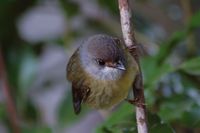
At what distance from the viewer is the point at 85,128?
3811 mm

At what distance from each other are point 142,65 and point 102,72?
33 centimetres

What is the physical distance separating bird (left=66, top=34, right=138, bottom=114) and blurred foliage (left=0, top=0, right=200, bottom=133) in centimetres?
8

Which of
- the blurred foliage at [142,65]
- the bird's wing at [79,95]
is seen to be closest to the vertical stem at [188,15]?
the blurred foliage at [142,65]

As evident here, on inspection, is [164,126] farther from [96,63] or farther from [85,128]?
[85,128]

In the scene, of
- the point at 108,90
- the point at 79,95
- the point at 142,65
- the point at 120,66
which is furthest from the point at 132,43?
the point at 142,65

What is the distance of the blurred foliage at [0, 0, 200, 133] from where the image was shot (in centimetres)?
171

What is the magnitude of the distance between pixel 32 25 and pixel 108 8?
Answer: 4.47 ft

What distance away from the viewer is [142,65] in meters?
1.92

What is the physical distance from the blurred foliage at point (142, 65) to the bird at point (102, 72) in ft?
0.25

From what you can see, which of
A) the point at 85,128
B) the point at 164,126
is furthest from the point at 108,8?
the point at 85,128

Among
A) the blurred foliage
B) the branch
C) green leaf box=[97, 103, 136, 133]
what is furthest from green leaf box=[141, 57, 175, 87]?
the branch

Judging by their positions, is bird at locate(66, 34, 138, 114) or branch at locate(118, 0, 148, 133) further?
bird at locate(66, 34, 138, 114)

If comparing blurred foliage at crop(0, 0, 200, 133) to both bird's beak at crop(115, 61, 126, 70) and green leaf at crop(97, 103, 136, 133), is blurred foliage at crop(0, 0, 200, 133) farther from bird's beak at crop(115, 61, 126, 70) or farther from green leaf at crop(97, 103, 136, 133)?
bird's beak at crop(115, 61, 126, 70)

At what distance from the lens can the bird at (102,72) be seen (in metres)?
1.56
